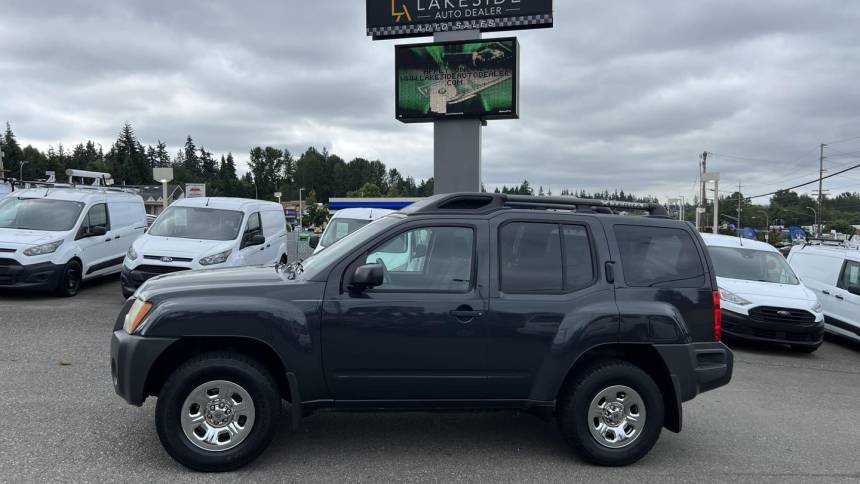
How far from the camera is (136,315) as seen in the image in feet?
13.8

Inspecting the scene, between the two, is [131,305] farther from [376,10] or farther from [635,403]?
[376,10]

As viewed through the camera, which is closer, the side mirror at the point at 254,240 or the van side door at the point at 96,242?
A: the side mirror at the point at 254,240

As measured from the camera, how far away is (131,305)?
4.45 m

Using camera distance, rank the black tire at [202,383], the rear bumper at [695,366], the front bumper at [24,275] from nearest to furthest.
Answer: the black tire at [202,383] < the rear bumper at [695,366] < the front bumper at [24,275]

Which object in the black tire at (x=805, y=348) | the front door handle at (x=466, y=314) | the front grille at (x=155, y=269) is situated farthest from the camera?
the front grille at (x=155, y=269)

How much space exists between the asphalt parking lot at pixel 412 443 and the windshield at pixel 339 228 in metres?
5.34

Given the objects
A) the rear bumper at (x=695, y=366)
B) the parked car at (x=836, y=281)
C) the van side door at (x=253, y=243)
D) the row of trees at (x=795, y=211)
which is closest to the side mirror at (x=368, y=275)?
the rear bumper at (x=695, y=366)

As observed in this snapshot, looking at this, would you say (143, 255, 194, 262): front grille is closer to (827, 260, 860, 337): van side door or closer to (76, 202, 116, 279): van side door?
(76, 202, 116, 279): van side door

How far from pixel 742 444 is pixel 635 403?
138 centimetres

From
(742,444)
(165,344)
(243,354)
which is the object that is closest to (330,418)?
(243,354)

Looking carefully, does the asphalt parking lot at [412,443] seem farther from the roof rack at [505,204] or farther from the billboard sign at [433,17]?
the billboard sign at [433,17]

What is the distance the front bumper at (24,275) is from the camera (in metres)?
10.4

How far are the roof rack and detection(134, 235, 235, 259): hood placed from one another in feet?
21.3

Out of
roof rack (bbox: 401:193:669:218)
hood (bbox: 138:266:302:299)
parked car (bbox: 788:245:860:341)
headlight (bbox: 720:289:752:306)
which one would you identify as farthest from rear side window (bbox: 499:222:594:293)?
parked car (bbox: 788:245:860:341)
